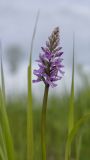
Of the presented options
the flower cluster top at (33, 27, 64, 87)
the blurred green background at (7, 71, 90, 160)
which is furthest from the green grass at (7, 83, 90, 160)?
the flower cluster top at (33, 27, 64, 87)

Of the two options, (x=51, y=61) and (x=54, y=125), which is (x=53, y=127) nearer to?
(x=54, y=125)

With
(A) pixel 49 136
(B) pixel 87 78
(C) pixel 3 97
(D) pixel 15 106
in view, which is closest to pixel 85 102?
(B) pixel 87 78

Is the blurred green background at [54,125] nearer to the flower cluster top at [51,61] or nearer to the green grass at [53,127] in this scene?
the green grass at [53,127]

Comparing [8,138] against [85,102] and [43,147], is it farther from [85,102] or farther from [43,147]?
[85,102]

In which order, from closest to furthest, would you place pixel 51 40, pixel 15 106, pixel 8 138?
pixel 51 40 < pixel 8 138 < pixel 15 106

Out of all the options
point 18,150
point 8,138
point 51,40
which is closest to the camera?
point 51,40

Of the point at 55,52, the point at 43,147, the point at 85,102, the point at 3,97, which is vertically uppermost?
the point at 55,52

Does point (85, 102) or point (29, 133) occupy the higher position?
point (29, 133)

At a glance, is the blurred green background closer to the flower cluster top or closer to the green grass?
the green grass
